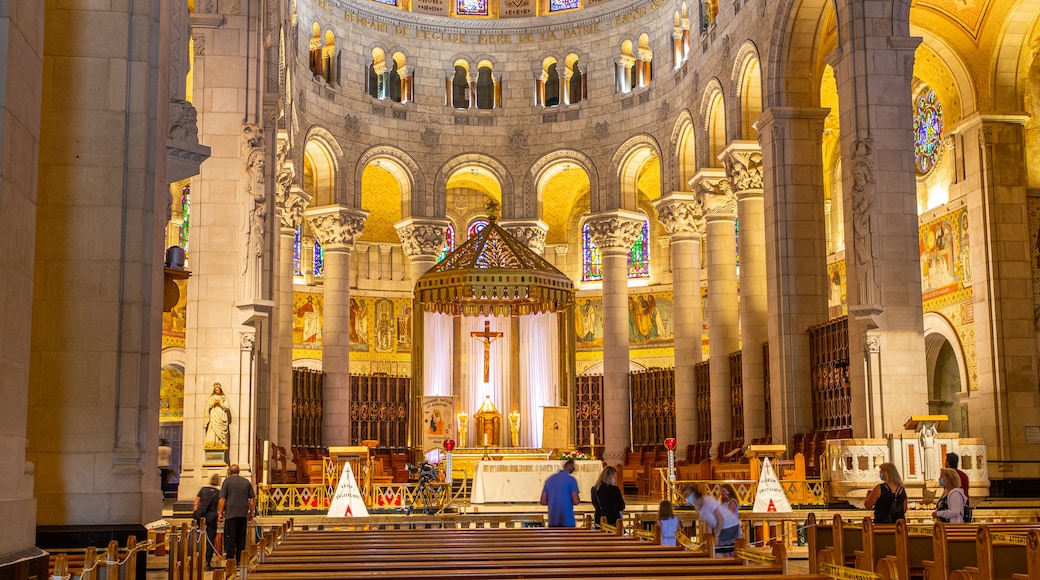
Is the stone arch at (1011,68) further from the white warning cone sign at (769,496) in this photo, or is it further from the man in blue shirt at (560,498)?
the man in blue shirt at (560,498)

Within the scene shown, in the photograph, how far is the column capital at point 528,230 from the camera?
3275cm

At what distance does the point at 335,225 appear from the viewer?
3112 cm

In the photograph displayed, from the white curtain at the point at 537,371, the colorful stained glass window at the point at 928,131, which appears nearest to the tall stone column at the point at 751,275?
the colorful stained glass window at the point at 928,131

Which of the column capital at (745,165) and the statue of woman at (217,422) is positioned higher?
the column capital at (745,165)

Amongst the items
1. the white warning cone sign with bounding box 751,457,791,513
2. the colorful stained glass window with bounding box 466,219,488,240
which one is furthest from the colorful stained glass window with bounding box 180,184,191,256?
the white warning cone sign with bounding box 751,457,791,513

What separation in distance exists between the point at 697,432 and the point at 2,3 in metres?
25.3

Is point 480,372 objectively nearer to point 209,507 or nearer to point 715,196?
point 715,196

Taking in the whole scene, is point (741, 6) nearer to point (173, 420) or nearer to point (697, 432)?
point (697, 432)

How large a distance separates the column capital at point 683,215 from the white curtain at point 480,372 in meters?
4.99

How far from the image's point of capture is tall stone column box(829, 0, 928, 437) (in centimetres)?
1856

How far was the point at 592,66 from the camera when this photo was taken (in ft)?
108

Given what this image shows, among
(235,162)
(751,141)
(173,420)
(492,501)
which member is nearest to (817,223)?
(751,141)

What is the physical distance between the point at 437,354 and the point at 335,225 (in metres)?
4.58

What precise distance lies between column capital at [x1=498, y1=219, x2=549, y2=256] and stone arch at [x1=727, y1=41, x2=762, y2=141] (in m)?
7.98
